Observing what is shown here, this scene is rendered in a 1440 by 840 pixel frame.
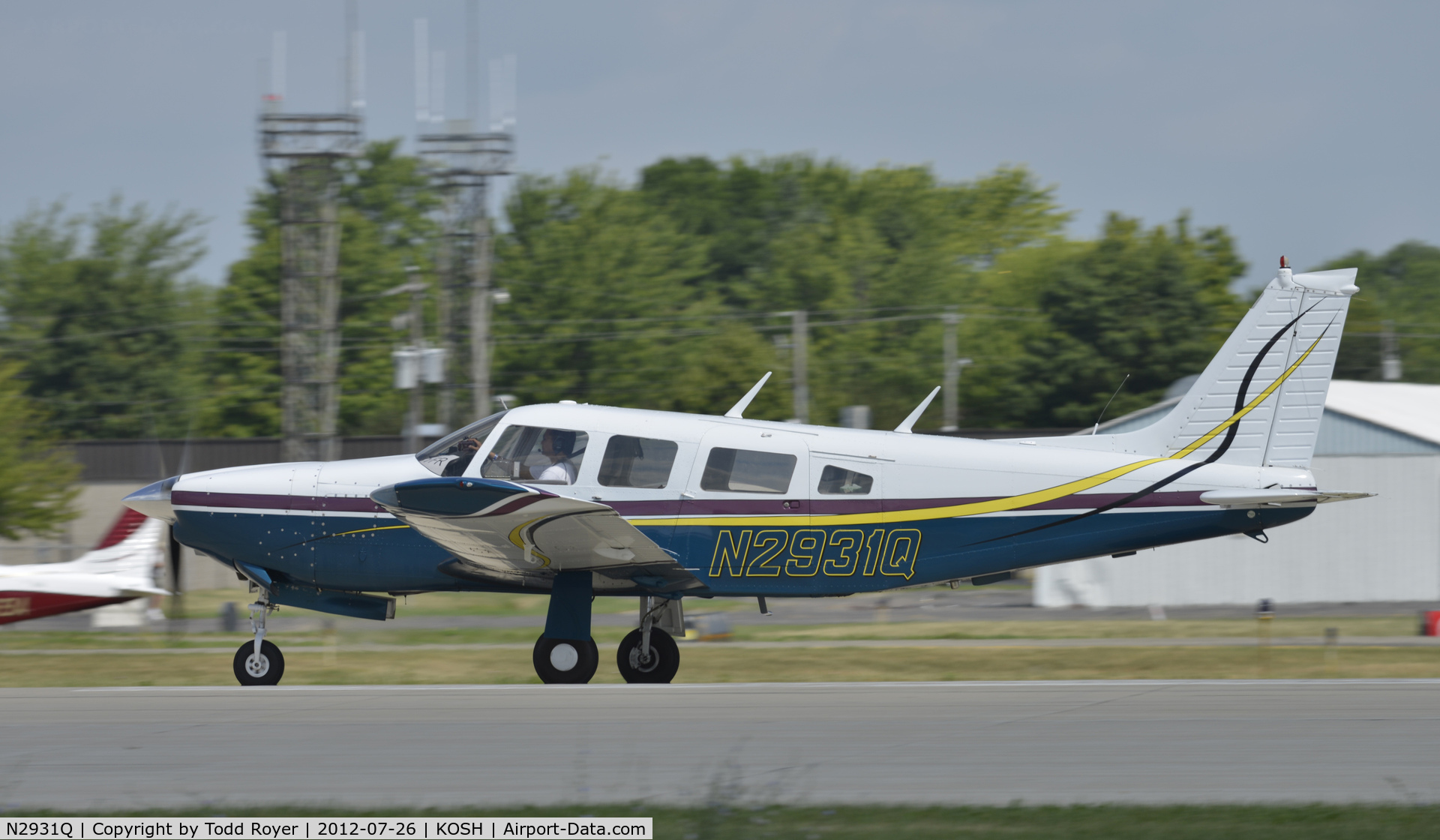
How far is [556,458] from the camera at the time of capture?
463 inches

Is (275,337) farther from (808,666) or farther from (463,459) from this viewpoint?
(463,459)

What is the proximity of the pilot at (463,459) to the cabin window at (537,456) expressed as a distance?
20 centimetres

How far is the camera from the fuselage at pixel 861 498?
11.6m

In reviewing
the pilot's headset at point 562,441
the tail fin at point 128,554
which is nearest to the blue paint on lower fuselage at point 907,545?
the pilot's headset at point 562,441

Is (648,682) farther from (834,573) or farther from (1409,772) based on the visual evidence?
(1409,772)

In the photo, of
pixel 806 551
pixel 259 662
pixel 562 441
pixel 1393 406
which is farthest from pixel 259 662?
pixel 1393 406

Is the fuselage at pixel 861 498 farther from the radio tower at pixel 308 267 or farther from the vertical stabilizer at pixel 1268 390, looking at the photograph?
the radio tower at pixel 308 267

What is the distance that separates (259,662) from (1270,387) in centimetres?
921

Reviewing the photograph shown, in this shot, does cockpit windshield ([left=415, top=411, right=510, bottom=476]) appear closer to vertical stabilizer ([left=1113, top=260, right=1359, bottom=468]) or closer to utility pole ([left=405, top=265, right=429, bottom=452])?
vertical stabilizer ([left=1113, top=260, right=1359, bottom=468])

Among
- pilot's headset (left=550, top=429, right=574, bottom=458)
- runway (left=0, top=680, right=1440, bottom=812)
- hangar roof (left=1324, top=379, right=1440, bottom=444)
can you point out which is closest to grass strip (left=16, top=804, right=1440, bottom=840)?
runway (left=0, top=680, right=1440, bottom=812)

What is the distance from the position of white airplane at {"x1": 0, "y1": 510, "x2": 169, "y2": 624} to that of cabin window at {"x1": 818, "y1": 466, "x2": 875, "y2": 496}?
37.2 feet

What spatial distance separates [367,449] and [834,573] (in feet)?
99.4

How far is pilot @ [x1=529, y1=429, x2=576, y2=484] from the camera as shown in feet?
38.3

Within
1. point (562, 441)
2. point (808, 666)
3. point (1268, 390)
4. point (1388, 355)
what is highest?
point (1388, 355)
